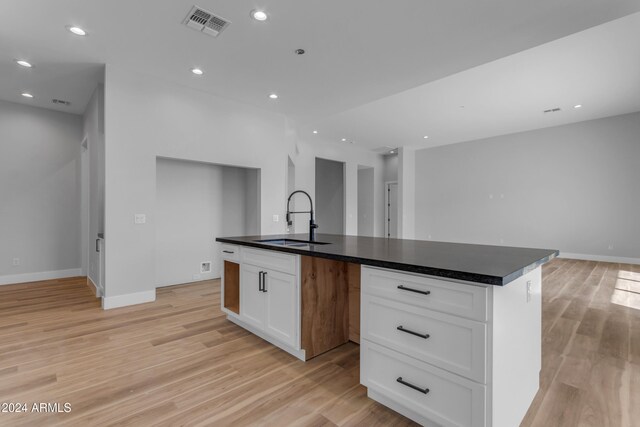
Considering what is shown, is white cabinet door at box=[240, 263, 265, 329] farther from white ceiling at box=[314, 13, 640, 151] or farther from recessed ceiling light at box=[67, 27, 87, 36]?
white ceiling at box=[314, 13, 640, 151]

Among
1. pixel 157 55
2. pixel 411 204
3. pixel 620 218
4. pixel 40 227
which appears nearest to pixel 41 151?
pixel 40 227

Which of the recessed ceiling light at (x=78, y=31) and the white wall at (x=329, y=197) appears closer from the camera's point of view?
the recessed ceiling light at (x=78, y=31)

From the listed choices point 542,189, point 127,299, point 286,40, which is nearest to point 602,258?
point 542,189

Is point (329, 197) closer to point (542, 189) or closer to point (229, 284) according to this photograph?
point (542, 189)

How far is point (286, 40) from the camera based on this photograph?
9.91 ft

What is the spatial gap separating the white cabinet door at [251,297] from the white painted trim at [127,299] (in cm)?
173

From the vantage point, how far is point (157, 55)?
3318 millimetres

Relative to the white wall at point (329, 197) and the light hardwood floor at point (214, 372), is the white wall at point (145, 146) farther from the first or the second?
the white wall at point (329, 197)

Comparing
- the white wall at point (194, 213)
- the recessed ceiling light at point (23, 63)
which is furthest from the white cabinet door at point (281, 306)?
the recessed ceiling light at point (23, 63)

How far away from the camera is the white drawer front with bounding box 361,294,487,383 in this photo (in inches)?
50.4

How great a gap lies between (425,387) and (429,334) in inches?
10.4

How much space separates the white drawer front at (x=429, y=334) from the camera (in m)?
1.28

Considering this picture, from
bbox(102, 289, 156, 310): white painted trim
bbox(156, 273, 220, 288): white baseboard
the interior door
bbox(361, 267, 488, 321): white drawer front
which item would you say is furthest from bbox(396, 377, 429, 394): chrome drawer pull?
the interior door

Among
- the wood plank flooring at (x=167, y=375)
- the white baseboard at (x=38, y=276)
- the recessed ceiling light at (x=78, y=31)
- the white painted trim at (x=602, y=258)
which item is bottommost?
the wood plank flooring at (x=167, y=375)
